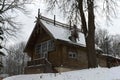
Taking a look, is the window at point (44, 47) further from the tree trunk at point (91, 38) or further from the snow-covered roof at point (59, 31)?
the tree trunk at point (91, 38)

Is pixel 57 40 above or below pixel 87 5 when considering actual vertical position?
below

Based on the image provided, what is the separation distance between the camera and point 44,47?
33.8 meters

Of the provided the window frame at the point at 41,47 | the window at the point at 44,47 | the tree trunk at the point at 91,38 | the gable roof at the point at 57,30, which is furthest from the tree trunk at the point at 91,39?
the window at the point at 44,47

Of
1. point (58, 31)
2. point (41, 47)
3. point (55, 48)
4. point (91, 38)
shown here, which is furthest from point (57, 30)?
point (91, 38)

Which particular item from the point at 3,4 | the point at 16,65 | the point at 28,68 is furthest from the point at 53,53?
the point at 16,65

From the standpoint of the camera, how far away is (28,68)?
109 feet

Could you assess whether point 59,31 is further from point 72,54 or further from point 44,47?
point 72,54

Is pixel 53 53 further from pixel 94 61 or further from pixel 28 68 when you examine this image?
pixel 94 61

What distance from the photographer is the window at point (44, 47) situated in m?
32.6

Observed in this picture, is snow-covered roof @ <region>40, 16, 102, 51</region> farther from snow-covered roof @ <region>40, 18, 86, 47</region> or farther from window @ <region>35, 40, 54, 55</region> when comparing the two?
window @ <region>35, 40, 54, 55</region>

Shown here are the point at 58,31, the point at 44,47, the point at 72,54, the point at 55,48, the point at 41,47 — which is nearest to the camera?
the point at 55,48

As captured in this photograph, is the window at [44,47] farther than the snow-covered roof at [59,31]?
Yes

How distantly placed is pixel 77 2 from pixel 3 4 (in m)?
12.2

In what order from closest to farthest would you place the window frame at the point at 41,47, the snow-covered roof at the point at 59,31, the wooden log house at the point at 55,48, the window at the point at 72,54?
the wooden log house at the point at 55,48 → the snow-covered roof at the point at 59,31 → the window at the point at 72,54 → the window frame at the point at 41,47
